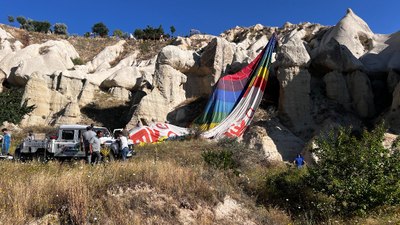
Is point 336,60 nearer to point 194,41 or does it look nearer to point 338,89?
point 338,89

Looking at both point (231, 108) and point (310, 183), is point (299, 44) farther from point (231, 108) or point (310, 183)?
point (310, 183)

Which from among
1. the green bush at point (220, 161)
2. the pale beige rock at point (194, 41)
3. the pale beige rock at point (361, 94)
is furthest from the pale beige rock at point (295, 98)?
the pale beige rock at point (194, 41)

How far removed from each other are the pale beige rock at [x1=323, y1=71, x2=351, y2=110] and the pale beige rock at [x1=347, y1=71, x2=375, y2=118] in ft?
1.05

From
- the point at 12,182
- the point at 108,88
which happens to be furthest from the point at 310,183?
the point at 108,88

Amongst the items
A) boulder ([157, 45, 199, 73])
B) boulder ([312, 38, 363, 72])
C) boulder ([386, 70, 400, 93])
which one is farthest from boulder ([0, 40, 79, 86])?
boulder ([386, 70, 400, 93])

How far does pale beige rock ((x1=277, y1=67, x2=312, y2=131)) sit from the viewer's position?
21703 mm

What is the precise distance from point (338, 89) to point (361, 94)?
4.04 ft

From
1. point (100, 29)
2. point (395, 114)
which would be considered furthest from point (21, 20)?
point (395, 114)

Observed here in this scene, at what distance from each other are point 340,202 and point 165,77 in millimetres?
18923

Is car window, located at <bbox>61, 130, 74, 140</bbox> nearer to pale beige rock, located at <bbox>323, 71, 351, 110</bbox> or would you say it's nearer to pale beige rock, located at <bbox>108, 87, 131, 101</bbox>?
pale beige rock, located at <bbox>323, 71, 351, 110</bbox>

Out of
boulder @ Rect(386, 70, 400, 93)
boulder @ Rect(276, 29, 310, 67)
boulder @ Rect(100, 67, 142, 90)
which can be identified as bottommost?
boulder @ Rect(100, 67, 142, 90)

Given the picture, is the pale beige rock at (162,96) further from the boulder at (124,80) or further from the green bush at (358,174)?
the green bush at (358,174)

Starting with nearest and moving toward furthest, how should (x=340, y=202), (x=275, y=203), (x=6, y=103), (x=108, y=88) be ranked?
(x=340, y=202) < (x=275, y=203) < (x=6, y=103) < (x=108, y=88)

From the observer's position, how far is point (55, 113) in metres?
26.0
